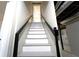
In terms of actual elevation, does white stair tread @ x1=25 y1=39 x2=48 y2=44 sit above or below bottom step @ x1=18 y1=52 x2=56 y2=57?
above

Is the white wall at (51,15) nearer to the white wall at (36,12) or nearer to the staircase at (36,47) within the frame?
the staircase at (36,47)

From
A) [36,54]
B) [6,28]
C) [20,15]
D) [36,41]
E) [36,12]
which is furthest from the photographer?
[36,12]

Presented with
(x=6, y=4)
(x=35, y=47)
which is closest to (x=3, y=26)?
(x=6, y=4)

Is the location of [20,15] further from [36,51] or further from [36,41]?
[36,51]

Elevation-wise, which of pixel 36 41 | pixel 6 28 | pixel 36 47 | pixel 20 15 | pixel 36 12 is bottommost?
pixel 36 47

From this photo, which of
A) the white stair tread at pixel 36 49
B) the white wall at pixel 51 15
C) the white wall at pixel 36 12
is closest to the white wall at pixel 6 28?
the white stair tread at pixel 36 49

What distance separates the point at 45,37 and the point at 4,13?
1468mm

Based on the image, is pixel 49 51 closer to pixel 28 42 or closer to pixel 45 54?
pixel 45 54

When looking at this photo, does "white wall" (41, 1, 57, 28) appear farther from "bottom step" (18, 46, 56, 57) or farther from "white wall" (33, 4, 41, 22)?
"white wall" (33, 4, 41, 22)

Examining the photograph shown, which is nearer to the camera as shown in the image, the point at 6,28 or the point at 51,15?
the point at 6,28

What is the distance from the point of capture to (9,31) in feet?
7.97

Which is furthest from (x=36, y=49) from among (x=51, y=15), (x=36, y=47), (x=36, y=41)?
(x=51, y=15)

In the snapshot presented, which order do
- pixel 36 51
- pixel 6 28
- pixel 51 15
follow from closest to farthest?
pixel 6 28, pixel 36 51, pixel 51 15

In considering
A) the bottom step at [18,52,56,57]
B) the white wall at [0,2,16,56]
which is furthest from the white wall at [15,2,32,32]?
the bottom step at [18,52,56,57]
